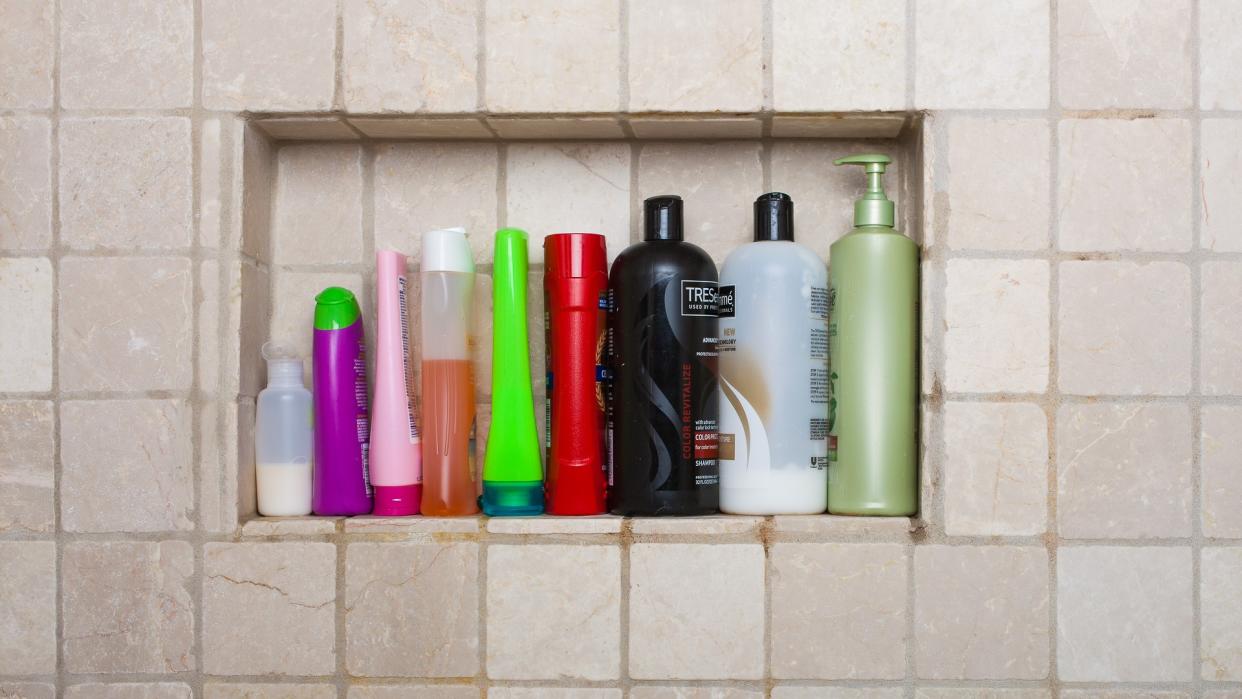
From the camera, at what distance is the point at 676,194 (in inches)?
30.3

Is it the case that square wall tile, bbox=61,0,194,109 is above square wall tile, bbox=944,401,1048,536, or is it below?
above

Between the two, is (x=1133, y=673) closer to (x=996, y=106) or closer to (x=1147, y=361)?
(x=1147, y=361)

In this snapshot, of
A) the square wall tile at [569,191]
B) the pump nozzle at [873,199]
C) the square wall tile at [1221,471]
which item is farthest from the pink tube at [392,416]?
the square wall tile at [1221,471]

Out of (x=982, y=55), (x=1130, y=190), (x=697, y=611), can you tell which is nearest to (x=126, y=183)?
(x=697, y=611)

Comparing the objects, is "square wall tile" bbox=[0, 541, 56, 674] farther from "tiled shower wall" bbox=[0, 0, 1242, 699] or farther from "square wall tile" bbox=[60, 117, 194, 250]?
"square wall tile" bbox=[60, 117, 194, 250]

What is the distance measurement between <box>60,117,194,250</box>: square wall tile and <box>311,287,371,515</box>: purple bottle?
12 centimetres

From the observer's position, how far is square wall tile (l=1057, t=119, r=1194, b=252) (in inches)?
27.5

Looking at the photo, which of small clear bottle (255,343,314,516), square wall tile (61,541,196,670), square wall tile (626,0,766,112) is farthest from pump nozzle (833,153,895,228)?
square wall tile (61,541,196,670)

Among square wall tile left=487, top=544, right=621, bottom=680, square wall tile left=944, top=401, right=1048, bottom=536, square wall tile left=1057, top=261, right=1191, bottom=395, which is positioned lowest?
square wall tile left=487, top=544, right=621, bottom=680

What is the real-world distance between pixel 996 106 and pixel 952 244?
0.36ft

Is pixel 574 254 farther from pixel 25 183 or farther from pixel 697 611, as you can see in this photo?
pixel 25 183

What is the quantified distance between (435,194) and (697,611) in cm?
40

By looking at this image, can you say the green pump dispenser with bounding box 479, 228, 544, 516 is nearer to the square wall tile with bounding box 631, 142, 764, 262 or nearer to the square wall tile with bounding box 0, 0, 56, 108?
the square wall tile with bounding box 631, 142, 764, 262

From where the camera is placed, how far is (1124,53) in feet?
2.29
